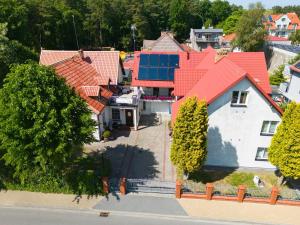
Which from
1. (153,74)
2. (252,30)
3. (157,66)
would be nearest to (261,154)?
(153,74)

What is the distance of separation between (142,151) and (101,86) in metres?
10.7

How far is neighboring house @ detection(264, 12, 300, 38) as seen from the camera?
3570 inches

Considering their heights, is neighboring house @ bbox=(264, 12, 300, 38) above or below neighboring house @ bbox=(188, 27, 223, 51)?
above

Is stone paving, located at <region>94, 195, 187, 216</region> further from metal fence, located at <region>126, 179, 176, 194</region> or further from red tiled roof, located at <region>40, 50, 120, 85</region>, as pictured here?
red tiled roof, located at <region>40, 50, 120, 85</region>

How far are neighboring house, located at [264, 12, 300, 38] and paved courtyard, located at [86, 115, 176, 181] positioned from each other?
80072mm

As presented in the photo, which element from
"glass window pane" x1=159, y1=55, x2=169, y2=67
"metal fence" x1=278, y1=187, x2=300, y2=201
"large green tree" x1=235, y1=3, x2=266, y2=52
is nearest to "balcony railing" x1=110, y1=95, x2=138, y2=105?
"glass window pane" x1=159, y1=55, x2=169, y2=67

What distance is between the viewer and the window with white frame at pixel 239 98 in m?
20.4

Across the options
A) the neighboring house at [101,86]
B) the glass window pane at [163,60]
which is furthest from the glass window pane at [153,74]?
the neighboring house at [101,86]

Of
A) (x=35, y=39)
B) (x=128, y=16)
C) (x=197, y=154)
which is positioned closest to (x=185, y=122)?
(x=197, y=154)

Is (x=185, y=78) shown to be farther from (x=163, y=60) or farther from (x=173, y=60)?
(x=163, y=60)

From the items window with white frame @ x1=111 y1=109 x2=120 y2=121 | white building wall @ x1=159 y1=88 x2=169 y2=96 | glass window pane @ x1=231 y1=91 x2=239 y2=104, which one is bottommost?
window with white frame @ x1=111 y1=109 x2=120 y2=121

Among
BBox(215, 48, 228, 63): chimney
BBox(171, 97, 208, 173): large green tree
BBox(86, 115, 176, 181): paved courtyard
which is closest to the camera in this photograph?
BBox(171, 97, 208, 173): large green tree

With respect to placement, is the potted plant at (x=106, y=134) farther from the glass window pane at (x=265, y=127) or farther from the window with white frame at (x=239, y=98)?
the glass window pane at (x=265, y=127)

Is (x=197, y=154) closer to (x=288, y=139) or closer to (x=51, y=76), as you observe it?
(x=288, y=139)
